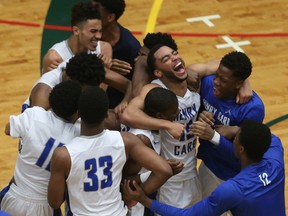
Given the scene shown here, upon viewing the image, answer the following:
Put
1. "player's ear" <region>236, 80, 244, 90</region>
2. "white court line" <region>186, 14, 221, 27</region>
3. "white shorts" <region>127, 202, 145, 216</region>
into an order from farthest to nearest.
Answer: "white court line" <region>186, 14, 221, 27</region>, "player's ear" <region>236, 80, 244, 90</region>, "white shorts" <region>127, 202, 145, 216</region>

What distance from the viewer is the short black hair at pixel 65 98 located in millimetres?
5023

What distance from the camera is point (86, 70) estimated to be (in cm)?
538

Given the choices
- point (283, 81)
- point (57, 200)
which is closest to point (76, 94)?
point (57, 200)

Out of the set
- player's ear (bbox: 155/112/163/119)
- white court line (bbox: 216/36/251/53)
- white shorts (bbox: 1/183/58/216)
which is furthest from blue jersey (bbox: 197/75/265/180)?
white court line (bbox: 216/36/251/53)

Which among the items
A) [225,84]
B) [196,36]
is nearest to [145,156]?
[225,84]

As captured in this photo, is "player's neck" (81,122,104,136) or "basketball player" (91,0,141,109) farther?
"basketball player" (91,0,141,109)

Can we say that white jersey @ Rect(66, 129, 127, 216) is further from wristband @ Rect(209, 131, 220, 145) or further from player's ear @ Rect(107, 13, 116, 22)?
player's ear @ Rect(107, 13, 116, 22)

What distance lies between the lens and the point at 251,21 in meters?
10.3

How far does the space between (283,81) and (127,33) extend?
8.78ft

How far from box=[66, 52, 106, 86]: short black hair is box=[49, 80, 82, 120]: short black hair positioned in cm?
29

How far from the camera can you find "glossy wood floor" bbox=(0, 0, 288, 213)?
29.0 feet

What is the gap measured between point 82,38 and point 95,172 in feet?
5.19

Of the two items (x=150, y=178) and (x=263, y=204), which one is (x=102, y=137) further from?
(x=263, y=204)

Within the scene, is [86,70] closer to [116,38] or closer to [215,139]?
[215,139]
